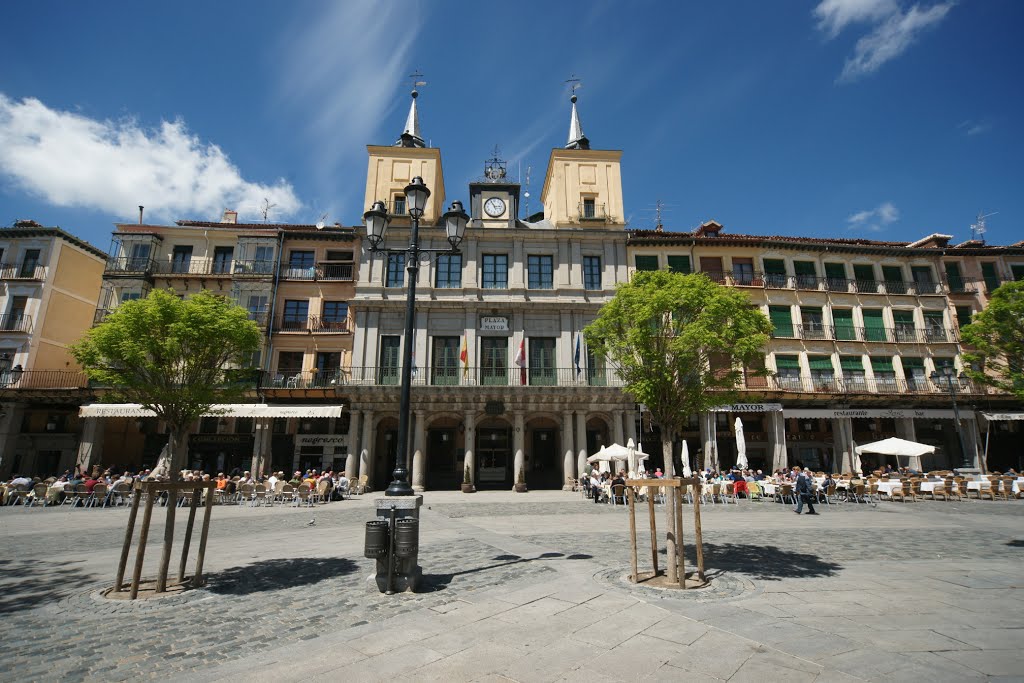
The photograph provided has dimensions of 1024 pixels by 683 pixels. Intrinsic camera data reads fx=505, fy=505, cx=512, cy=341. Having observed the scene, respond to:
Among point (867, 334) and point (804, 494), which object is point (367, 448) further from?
point (867, 334)

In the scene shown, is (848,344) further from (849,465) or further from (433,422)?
(433,422)

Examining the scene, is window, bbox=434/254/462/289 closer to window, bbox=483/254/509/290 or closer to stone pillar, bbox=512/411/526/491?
window, bbox=483/254/509/290

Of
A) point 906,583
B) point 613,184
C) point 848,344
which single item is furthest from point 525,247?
point 906,583

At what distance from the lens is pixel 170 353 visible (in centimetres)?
852

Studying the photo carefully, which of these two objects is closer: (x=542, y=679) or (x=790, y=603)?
(x=542, y=679)

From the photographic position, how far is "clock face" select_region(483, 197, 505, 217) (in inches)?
1122

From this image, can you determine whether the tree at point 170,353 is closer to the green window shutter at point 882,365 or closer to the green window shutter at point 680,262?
the green window shutter at point 680,262

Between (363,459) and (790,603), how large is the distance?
21460 millimetres

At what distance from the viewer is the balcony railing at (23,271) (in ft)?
90.6


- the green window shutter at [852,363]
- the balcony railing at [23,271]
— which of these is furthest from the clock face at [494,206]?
the balcony railing at [23,271]

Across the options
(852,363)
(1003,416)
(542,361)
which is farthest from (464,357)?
(1003,416)

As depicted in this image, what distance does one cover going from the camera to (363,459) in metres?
24.4

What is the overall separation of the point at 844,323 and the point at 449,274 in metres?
22.7

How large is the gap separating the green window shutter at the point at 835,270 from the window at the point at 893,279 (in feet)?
8.45
